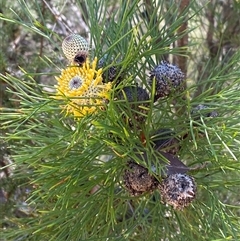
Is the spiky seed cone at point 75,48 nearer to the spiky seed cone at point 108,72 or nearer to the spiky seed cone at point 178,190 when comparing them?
the spiky seed cone at point 108,72

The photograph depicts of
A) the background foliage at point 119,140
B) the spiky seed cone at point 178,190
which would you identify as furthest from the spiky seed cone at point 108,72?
the spiky seed cone at point 178,190

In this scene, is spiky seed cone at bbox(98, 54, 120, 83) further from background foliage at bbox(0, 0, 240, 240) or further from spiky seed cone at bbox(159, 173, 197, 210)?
spiky seed cone at bbox(159, 173, 197, 210)

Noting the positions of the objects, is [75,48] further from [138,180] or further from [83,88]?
[138,180]

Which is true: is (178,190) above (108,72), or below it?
below

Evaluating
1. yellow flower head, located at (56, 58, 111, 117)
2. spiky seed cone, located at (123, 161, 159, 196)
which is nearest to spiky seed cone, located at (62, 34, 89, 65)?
yellow flower head, located at (56, 58, 111, 117)

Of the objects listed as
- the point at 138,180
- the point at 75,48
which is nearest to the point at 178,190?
the point at 138,180
